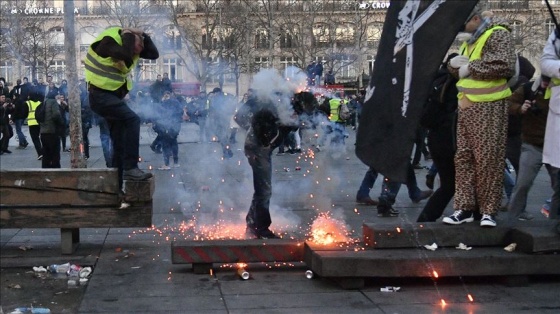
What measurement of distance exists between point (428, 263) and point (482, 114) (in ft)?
4.66

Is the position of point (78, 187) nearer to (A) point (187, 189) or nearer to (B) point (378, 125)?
(B) point (378, 125)

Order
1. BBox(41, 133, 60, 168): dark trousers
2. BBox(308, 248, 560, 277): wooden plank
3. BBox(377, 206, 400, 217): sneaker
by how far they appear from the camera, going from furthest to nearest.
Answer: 1. BBox(41, 133, 60, 168): dark trousers
2. BBox(377, 206, 400, 217): sneaker
3. BBox(308, 248, 560, 277): wooden plank

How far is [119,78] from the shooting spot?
7.25 m

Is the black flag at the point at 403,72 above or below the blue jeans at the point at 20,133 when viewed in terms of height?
above

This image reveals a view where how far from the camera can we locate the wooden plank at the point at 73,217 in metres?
6.75

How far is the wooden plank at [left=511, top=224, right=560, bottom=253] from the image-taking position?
6004mm

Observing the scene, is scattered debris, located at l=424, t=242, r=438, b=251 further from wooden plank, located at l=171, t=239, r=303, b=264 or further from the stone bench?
the stone bench

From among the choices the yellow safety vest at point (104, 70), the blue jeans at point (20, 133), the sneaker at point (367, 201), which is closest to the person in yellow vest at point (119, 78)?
the yellow safety vest at point (104, 70)

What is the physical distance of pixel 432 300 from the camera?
5.75m

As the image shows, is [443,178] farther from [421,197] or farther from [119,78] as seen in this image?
[119,78]

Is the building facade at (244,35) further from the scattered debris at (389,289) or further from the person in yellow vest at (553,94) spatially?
the scattered debris at (389,289)

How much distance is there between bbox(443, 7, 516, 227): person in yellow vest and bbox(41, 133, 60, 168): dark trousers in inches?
328

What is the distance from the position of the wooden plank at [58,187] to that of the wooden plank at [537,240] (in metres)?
3.73

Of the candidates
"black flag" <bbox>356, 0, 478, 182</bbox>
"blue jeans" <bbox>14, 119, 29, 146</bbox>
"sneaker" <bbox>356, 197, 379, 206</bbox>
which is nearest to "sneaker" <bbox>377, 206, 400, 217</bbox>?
"sneaker" <bbox>356, 197, 379, 206</bbox>
